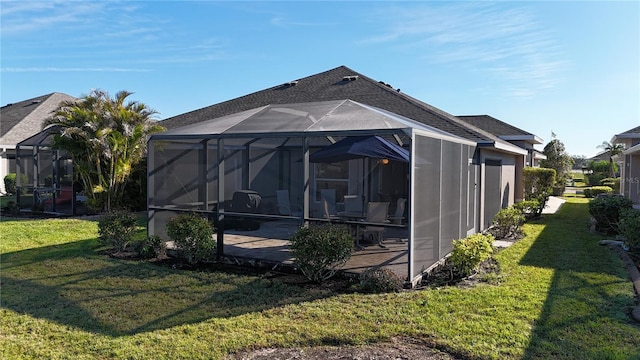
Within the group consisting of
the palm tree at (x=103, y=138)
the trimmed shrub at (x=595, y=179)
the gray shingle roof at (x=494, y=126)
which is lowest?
the trimmed shrub at (x=595, y=179)

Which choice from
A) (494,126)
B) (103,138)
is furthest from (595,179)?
(103,138)

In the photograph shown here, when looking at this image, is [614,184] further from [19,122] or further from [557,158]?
[19,122]

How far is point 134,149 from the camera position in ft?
49.3

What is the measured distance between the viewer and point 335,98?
582 inches

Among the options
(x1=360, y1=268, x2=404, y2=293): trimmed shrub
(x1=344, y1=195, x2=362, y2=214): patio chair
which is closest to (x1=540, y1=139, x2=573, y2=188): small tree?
(x1=344, y1=195, x2=362, y2=214): patio chair

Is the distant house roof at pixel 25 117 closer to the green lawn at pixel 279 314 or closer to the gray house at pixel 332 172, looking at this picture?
the gray house at pixel 332 172

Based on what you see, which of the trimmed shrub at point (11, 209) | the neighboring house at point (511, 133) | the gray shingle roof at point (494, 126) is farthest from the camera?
the gray shingle roof at point (494, 126)

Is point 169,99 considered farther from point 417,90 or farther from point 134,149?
point 417,90

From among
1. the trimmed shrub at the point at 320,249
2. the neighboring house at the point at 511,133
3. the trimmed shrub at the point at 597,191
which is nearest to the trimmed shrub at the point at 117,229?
the trimmed shrub at the point at 320,249

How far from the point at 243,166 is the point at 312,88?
668 cm

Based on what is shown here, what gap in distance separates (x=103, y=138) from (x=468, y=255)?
12022 millimetres

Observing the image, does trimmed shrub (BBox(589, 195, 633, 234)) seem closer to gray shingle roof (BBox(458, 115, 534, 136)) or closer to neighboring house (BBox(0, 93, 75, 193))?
gray shingle roof (BBox(458, 115, 534, 136))

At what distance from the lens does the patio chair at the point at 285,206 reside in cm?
871

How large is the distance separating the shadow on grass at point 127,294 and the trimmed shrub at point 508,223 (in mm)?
7373
